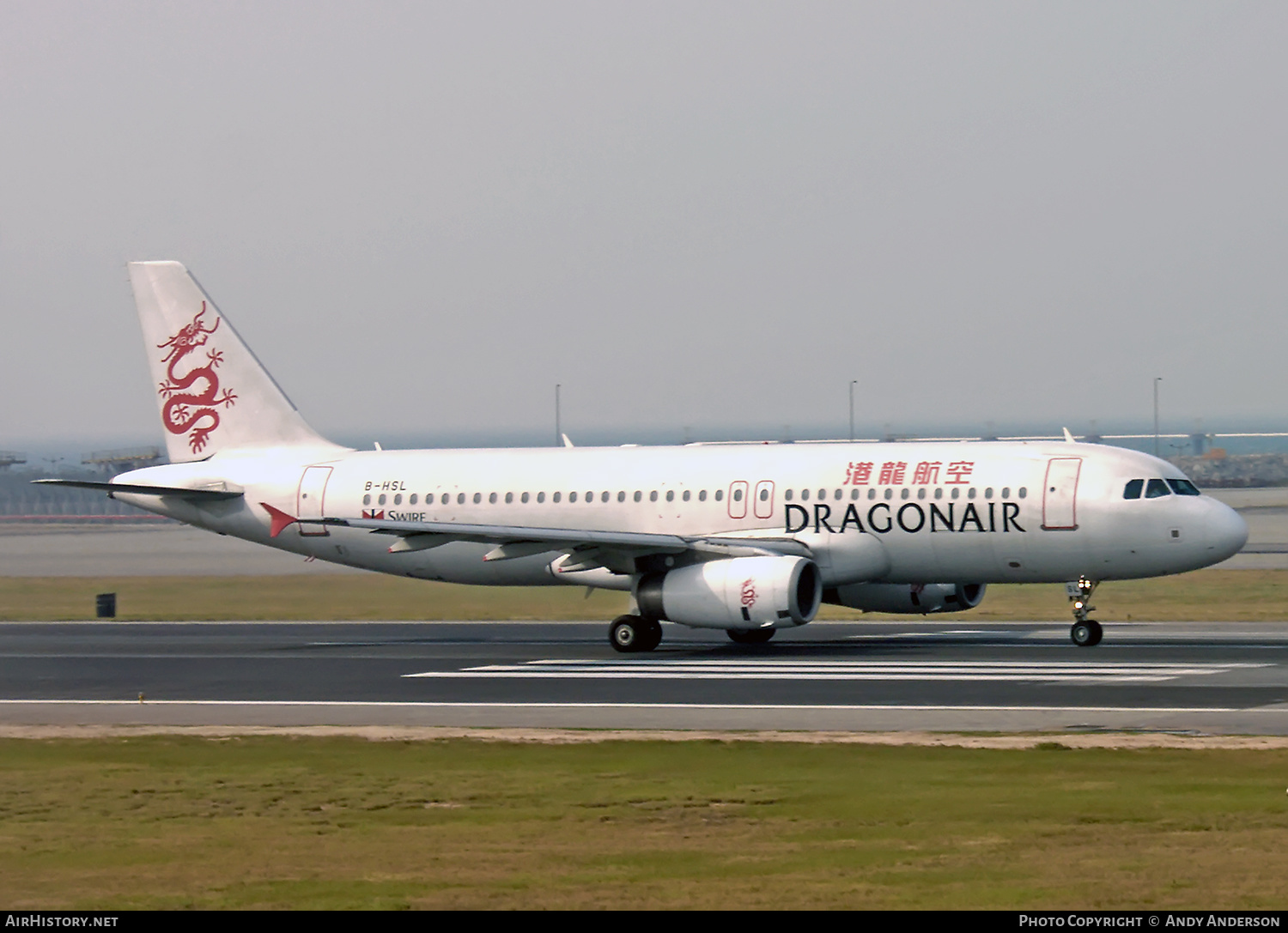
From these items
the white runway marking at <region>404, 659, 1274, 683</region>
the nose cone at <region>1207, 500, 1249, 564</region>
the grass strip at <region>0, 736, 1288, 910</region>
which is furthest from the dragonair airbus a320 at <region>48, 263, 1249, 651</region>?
the grass strip at <region>0, 736, 1288, 910</region>

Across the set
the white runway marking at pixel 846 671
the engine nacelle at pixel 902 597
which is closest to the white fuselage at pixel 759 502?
the engine nacelle at pixel 902 597

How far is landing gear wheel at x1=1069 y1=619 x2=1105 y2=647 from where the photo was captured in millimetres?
37469

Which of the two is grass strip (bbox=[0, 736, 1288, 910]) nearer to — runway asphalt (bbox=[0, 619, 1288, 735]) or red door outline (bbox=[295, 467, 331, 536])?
runway asphalt (bbox=[0, 619, 1288, 735])

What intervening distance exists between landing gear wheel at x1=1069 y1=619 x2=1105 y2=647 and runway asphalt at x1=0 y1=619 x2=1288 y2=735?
28 centimetres

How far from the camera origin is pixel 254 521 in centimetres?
4612

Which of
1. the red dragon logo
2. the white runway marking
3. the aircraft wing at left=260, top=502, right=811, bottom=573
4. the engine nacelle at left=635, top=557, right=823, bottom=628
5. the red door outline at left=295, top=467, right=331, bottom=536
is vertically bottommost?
the white runway marking

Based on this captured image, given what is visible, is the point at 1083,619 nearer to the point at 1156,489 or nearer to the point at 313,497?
the point at 1156,489

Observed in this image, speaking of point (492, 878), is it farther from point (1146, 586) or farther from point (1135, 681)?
point (1146, 586)

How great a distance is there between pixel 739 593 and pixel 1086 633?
7.27 m

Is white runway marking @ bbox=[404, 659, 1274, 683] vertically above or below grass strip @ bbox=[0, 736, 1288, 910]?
below

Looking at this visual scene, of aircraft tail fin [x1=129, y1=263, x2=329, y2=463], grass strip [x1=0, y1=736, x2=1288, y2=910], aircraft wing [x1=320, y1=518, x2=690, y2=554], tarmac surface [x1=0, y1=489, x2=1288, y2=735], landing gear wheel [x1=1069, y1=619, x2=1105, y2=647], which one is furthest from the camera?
aircraft tail fin [x1=129, y1=263, x2=329, y2=463]

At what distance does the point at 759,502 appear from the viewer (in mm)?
40375

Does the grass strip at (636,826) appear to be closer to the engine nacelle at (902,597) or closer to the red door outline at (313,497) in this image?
the engine nacelle at (902,597)

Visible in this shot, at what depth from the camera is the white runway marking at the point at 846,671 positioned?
3116 cm
